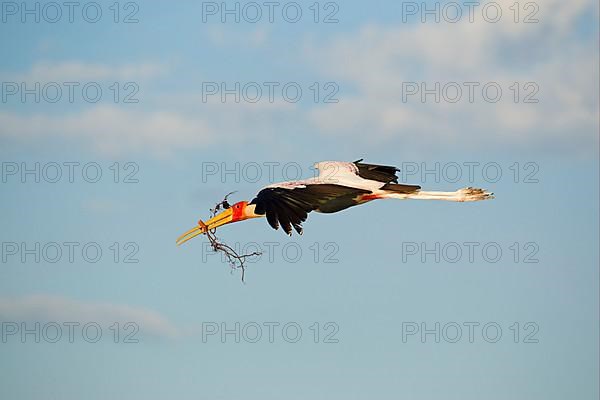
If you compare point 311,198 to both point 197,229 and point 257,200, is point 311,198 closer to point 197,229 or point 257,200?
point 257,200

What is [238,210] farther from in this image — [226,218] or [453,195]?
[453,195]

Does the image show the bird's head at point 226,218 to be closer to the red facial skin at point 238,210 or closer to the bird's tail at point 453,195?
the red facial skin at point 238,210

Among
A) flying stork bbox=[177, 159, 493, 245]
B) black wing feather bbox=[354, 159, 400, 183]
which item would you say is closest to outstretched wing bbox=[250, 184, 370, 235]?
flying stork bbox=[177, 159, 493, 245]

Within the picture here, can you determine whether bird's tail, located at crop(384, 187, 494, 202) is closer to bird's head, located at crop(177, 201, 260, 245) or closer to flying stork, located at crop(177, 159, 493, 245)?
flying stork, located at crop(177, 159, 493, 245)

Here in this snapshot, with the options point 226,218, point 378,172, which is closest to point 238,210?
point 226,218

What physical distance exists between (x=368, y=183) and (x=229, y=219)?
11.9 feet

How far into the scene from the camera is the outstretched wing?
112 ft

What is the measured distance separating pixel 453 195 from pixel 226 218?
5.73 m

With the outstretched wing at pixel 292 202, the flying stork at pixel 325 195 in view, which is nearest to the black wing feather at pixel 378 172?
the flying stork at pixel 325 195

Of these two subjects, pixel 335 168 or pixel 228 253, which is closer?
pixel 228 253

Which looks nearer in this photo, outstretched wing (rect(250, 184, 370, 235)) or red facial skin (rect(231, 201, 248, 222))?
outstretched wing (rect(250, 184, 370, 235))

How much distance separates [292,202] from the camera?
34500mm

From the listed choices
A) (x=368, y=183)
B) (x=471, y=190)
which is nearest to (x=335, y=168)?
(x=368, y=183)

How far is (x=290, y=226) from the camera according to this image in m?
34.0
